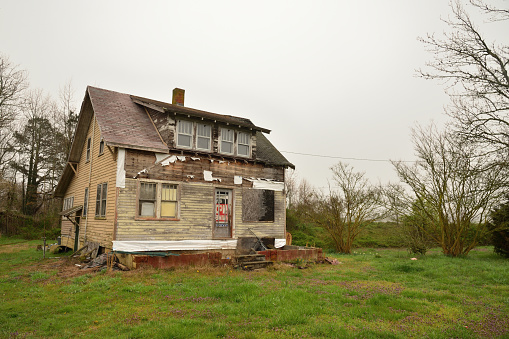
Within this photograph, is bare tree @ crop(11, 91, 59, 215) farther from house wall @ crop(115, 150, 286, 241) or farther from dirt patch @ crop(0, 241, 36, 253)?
house wall @ crop(115, 150, 286, 241)

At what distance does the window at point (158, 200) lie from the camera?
1429cm

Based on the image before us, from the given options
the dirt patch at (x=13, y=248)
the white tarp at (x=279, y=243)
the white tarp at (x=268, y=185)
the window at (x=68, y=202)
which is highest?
the white tarp at (x=268, y=185)

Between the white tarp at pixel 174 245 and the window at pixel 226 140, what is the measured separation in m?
4.66

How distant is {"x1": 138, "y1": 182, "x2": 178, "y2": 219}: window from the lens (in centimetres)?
1429

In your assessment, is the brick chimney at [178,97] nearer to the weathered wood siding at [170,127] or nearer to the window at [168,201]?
the weathered wood siding at [170,127]

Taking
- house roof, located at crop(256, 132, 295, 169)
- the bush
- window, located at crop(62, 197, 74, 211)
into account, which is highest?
house roof, located at crop(256, 132, 295, 169)

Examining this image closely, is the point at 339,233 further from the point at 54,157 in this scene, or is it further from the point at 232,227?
the point at 54,157

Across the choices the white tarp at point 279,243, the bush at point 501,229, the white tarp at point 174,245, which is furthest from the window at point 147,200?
the bush at point 501,229

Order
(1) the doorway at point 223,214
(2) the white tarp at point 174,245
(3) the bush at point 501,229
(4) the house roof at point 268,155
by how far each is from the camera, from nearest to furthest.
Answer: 1. (2) the white tarp at point 174,245
2. (1) the doorway at point 223,214
3. (3) the bush at point 501,229
4. (4) the house roof at point 268,155

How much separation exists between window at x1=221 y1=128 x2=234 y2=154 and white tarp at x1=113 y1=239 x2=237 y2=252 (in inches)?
183

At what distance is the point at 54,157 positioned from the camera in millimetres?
34219

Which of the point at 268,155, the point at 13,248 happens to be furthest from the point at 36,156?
the point at 268,155

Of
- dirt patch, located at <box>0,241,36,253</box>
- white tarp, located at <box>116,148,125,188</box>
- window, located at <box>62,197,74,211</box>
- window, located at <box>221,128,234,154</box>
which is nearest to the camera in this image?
white tarp, located at <box>116,148,125,188</box>

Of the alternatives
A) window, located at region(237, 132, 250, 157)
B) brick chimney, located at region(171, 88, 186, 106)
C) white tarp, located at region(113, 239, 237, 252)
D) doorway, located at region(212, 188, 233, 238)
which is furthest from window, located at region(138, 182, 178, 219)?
brick chimney, located at region(171, 88, 186, 106)
